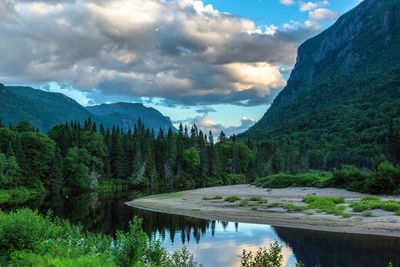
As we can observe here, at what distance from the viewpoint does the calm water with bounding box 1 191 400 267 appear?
3469 centimetres

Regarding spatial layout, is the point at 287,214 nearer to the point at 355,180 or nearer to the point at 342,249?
the point at 342,249

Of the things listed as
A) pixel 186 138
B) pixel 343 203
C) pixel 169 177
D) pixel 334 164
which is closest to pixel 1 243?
pixel 343 203

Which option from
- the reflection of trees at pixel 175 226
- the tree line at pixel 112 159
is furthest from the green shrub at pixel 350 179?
the tree line at pixel 112 159

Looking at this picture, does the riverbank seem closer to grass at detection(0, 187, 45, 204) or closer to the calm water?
the calm water

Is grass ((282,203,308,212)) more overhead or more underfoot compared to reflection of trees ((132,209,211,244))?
more overhead

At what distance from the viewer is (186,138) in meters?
183

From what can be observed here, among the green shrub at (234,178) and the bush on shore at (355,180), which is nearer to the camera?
the bush on shore at (355,180)

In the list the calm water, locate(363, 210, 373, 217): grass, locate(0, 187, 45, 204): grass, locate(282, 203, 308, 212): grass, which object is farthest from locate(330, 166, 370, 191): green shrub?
locate(0, 187, 45, 204): grass

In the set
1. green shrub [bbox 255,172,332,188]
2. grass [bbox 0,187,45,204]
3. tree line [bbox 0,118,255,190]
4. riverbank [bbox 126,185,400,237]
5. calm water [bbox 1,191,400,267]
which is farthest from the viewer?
tree line [bbox 0,118,255,190]

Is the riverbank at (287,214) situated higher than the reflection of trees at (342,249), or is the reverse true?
the riverbank at (287,214)

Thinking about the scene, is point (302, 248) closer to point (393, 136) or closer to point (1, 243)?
point (1, 243)

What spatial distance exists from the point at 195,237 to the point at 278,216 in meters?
14.4

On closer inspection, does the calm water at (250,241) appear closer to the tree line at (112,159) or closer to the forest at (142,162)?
the forest at (142,162)

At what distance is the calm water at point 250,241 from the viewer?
34.7 metres
